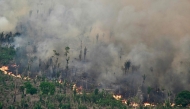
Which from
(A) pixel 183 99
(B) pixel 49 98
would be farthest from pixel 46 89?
(A) pixel 183 99

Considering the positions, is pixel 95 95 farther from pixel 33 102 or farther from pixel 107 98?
pixel 33 102

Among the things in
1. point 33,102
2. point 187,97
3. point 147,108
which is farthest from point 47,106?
point 187,97

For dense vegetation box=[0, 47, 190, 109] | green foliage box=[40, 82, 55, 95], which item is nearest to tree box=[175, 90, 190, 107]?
dense vegetation box=[0, 47, 190, 109]

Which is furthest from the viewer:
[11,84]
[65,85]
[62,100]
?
[65,85]

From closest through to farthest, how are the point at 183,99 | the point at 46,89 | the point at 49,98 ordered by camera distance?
1. the point at 49,98
2. the point at 46,89
3. the point at 183,99

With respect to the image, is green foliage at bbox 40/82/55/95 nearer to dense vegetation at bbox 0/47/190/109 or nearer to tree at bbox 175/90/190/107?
dense vegetation at bbox 0/47/190/109

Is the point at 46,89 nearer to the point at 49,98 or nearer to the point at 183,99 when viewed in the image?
the point at 49,98

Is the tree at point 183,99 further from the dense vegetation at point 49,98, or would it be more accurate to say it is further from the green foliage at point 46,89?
the green foliage at point 46,89

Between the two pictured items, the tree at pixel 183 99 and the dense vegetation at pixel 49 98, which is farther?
the tree at pixel 183 99

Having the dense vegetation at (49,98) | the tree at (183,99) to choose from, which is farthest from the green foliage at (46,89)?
the tree at (183,99)

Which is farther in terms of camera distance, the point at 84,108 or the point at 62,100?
the point at 62,100

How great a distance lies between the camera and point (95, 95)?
577 ft

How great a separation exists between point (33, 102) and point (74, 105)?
2260 centimetres

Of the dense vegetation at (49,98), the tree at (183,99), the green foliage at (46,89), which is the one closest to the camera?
the dense vegetation at (49,98)
